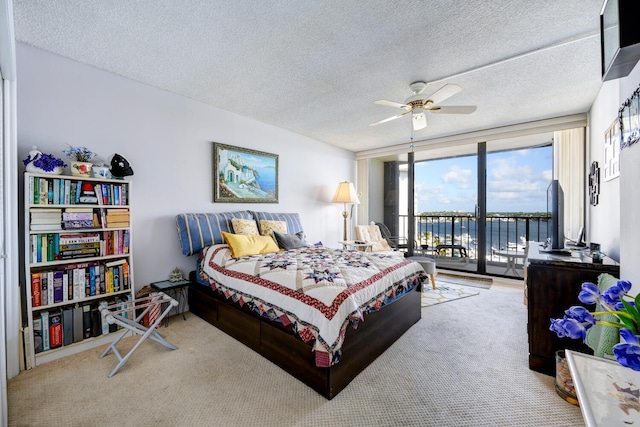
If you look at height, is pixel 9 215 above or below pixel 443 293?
above

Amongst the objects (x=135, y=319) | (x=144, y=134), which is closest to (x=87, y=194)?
(x=144, y=134)

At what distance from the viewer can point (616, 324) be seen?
661mm

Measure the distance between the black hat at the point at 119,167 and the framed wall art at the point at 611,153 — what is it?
161 inches

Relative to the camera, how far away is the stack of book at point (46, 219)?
2.06 meters

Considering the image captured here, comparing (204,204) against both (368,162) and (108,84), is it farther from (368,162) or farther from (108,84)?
(368,162)

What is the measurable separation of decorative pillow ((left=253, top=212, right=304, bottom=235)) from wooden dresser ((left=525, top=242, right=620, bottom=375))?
296cm

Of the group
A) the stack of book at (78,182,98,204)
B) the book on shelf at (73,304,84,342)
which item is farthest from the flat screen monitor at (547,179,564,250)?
the book on shelf at (73,304,84,342)

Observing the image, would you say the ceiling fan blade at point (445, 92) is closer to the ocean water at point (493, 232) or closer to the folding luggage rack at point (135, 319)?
the folding luggage rack at point (135, 319)

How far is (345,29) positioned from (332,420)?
8.57ft

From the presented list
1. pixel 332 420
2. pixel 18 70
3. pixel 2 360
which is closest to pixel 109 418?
pixel 2 360

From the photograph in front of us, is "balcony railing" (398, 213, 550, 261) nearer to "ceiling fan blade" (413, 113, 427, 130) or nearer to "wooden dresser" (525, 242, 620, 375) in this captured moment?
"ceiling fan blade" (413, 113, 427, 130)

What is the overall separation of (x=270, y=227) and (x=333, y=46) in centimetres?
232

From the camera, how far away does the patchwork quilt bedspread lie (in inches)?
68.6

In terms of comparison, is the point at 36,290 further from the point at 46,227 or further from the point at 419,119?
the point at 419,119
